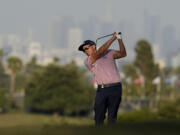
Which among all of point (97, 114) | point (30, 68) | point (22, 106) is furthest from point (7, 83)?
point (97, 114)

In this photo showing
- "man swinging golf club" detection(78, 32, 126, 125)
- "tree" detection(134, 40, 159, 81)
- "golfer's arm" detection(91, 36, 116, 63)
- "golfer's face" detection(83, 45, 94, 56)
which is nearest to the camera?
"golfer's arm" detection(91, 36, 116, 63)

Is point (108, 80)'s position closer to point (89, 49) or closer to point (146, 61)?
point (89, 49)

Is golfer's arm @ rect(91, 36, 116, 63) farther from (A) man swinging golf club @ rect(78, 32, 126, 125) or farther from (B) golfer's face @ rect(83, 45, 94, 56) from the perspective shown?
(B) golfer's face @ rect(83, 45, 94, 56)

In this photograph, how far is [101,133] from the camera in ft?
16.7

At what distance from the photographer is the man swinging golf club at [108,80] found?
990 cm

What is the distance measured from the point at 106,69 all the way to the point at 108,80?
0.19 metres

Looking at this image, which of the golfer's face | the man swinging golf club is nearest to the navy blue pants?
the man swinging golf club

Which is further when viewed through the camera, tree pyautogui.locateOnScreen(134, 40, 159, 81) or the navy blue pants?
tree pyautogui.locateOnScreen(134, 40, 159, 81)

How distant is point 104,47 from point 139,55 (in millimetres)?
99778

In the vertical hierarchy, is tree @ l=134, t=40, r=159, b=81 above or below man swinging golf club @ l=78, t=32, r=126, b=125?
A: above

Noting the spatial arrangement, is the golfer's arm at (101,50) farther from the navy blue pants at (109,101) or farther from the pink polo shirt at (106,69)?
the navy blue pants at (109,101)

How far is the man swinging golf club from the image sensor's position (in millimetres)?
9898

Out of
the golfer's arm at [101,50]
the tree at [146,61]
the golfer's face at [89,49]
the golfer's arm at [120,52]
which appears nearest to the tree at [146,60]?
the tree at [146,61]

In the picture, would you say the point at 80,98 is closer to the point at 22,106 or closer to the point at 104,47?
the point at 22,106
